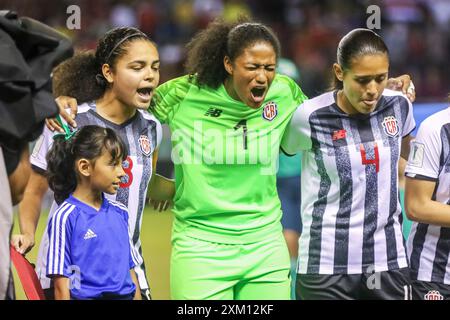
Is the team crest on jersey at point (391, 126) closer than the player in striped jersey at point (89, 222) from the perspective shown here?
No

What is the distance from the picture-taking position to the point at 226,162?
5.38 metres

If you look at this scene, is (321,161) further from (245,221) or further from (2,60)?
(2,60)

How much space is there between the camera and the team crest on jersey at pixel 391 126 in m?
5.45

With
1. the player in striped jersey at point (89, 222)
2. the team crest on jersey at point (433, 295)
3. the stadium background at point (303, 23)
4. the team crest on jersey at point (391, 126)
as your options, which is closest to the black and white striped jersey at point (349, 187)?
the team crest on jersey at point (391, 126)

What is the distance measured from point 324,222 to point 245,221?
1.28ft

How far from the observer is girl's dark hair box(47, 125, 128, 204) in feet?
16.5

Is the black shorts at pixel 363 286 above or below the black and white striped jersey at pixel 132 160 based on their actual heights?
below

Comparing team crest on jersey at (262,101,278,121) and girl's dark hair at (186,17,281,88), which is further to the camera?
team crest on jersey at (262,101,278,121)

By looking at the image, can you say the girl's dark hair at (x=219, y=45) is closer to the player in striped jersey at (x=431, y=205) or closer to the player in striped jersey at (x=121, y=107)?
the player in striped jersey at (x=121, y=107)

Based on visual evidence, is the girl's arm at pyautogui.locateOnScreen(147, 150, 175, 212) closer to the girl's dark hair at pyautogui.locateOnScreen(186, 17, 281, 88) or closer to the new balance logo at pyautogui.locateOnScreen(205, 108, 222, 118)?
the new balance logo at pyautogui.locateOnScreen(205, 108, 222, 118)

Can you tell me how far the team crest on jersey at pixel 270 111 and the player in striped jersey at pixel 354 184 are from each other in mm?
108

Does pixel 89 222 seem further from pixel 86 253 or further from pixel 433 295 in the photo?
pixel 433 295

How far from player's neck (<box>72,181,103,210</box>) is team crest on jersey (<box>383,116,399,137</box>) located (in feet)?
4.75

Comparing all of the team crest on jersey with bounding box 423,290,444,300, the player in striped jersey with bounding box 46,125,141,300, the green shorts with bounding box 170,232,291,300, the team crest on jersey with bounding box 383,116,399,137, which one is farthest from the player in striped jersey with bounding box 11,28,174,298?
the team crest on jersey with bounding box 423,290,444,300
